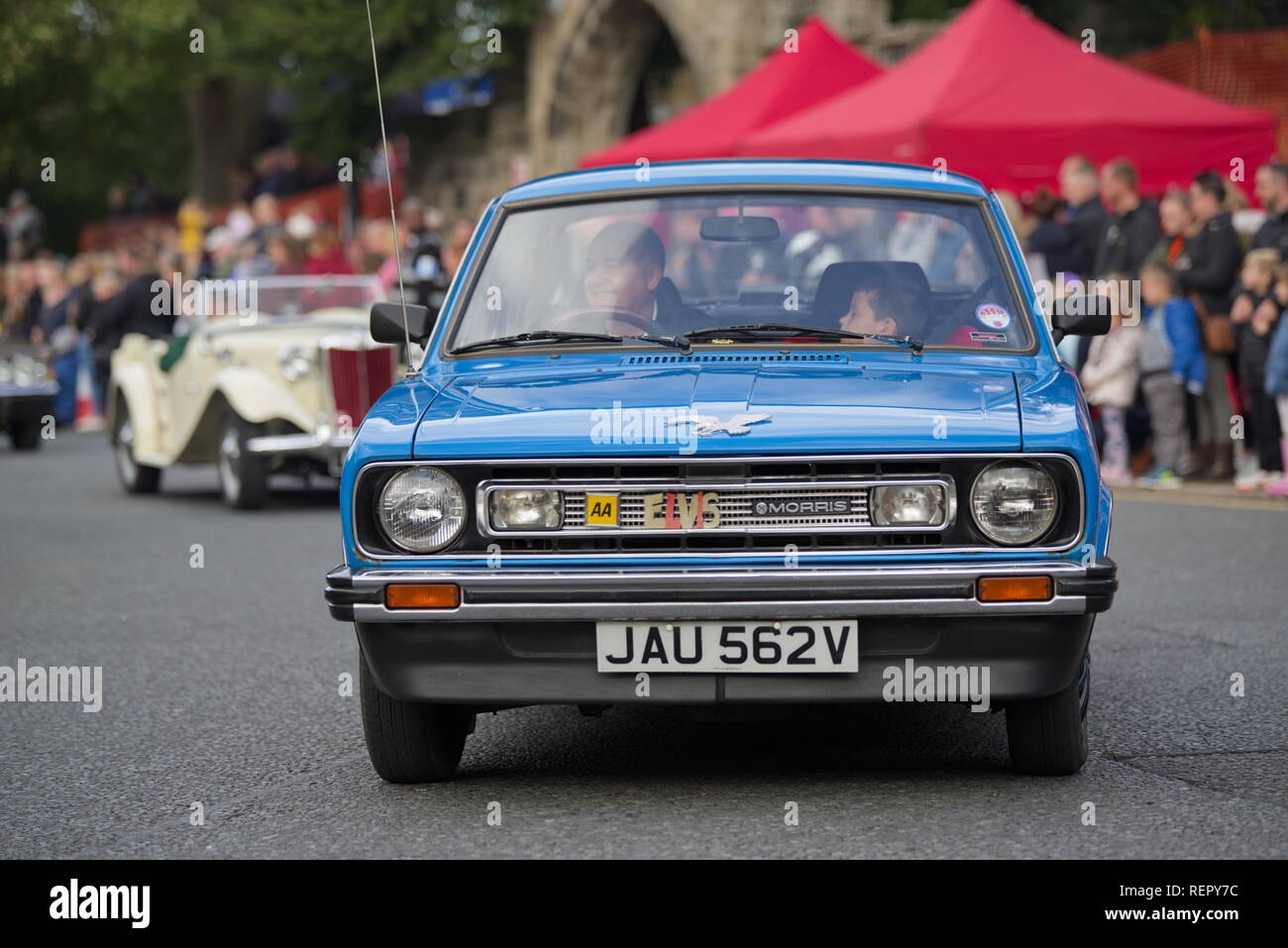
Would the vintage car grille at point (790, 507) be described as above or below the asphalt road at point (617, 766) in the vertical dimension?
above

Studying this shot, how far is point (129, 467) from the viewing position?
1598 cm

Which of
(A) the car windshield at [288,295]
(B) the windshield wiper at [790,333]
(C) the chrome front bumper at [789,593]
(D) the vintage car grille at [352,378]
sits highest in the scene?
(A) the car windshield at [288,295]

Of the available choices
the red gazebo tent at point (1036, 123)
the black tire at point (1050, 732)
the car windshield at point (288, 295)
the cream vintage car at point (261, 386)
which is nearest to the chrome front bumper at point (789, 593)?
the black tire at point (1050, 732)

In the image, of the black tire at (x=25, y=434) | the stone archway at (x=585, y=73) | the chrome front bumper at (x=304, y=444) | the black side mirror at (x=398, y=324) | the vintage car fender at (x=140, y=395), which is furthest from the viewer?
the stone archway at (x=585, y=73)

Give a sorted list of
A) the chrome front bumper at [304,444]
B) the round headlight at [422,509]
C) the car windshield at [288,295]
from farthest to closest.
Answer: the car windshield at [288,295]
the chrome front bumper at [304,444]
the round headlight at [422,509]

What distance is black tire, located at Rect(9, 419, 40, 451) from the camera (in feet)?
70.7

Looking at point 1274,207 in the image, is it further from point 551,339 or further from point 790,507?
point 790,507

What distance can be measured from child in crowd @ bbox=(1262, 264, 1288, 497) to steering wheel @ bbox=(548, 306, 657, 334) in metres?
7.73

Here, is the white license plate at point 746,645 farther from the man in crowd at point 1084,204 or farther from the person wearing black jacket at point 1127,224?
the man in crowd at point 1084,204

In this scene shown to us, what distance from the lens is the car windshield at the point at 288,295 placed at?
49.0 ft

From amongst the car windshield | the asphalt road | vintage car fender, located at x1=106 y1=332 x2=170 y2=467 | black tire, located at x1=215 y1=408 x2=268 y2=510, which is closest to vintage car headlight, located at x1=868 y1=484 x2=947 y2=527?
the asphalt road

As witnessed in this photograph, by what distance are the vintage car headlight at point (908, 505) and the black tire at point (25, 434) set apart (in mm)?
18020
